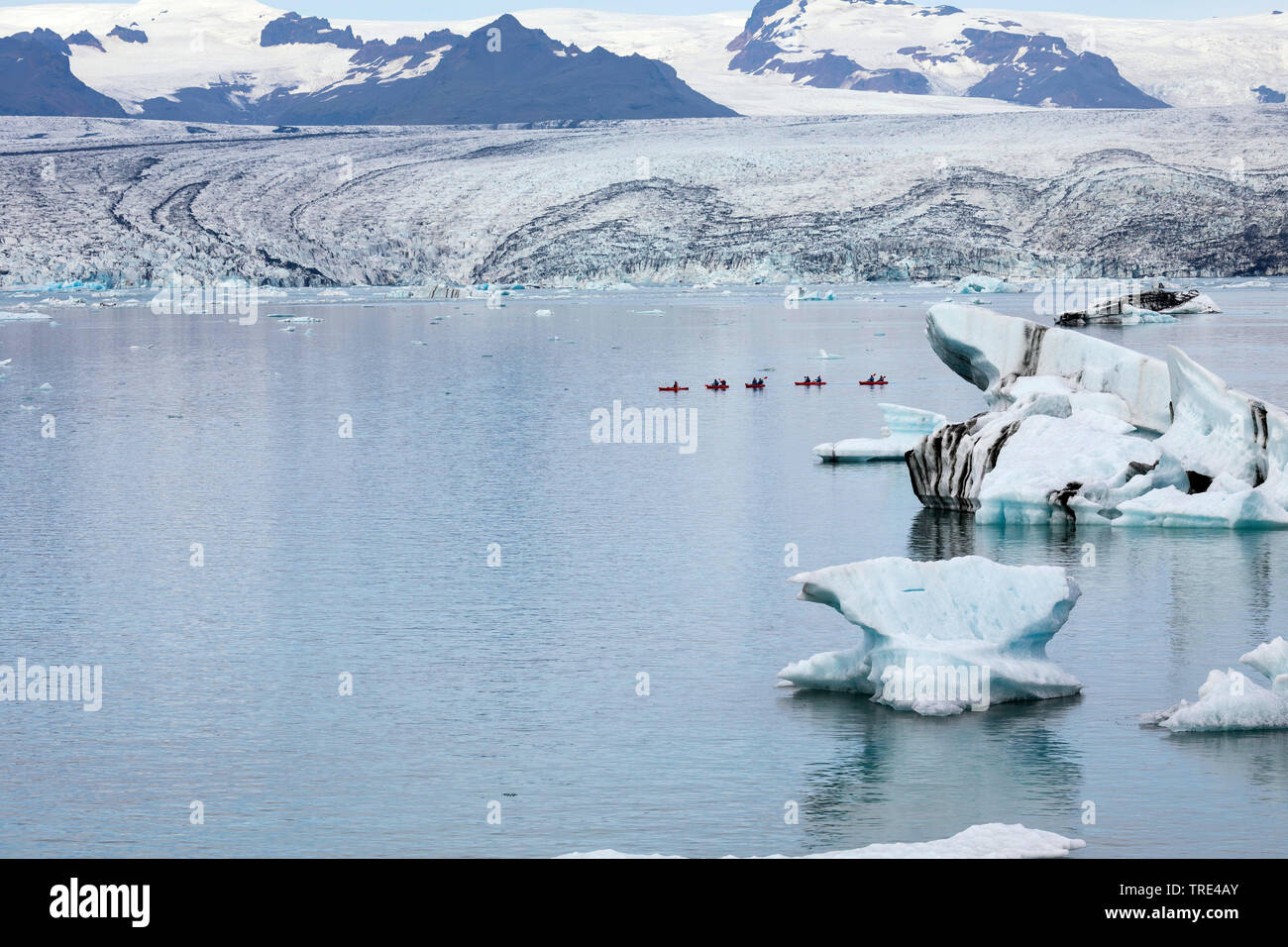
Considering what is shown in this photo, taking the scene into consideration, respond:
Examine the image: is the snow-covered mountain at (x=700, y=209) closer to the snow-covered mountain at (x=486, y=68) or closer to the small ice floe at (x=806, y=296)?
the small ice floe at (x=806, y=296)

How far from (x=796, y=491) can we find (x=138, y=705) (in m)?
7.85

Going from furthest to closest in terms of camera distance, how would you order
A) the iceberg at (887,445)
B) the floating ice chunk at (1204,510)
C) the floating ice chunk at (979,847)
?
the iceberg at (887,445) → the floating ice chunk at (1204,510) → the floating ice chunk at (979,847)

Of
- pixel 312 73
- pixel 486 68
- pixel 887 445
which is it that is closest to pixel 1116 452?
pixel 887 445

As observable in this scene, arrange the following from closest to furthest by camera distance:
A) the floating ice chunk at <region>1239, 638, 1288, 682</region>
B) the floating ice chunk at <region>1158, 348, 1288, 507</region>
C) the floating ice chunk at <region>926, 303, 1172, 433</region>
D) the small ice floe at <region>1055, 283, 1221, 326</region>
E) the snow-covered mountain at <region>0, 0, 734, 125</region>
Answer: the floating ice chunk at <region>1239, 638, 1288, 682</region>, the floating ice chunk at <region>1158, 348, 1288, 507</region>, the floating ice chunk at <region>926, 303, 1172, 433</region>, the small ice floe at <region>1055, 283, 1221, 326</region>, the snow-covered mountain at <region>0, 0, 734, 125</region>

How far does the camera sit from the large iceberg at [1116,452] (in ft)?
41.0

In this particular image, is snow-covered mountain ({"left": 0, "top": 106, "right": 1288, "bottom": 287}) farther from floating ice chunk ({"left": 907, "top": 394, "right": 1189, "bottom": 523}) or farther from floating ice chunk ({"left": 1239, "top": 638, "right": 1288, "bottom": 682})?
floating ice chunk ({"left": 1239, "top": 638, "right": 1288, "bottom": 682})

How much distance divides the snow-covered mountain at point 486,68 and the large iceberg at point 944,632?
122118mm

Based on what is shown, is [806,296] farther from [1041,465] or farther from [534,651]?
[534,651]

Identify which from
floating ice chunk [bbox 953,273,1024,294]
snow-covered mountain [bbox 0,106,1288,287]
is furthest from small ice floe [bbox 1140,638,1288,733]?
snow-covered mountain [bbox 0,106,1288,287]

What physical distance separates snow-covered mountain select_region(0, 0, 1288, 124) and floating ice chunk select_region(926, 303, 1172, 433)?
114169 millimetres

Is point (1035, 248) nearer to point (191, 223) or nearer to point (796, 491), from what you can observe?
point (191, 223)

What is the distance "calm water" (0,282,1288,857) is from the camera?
247 inches

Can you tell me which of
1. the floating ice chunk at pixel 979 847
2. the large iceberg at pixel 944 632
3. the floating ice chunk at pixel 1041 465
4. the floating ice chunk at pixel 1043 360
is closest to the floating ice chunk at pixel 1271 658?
the large iceberg at pixel 944 632

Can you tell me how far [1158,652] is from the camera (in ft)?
28.6
